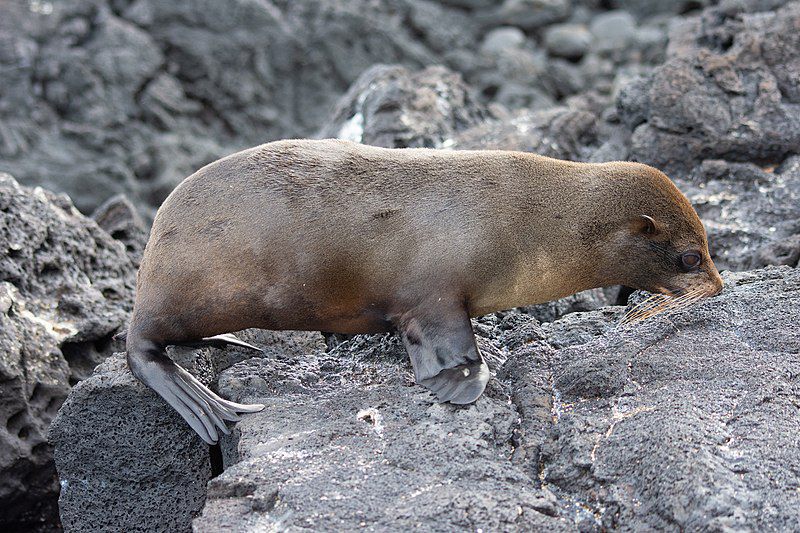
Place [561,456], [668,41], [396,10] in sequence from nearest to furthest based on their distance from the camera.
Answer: [561,456] → [668,41] → [396,10]

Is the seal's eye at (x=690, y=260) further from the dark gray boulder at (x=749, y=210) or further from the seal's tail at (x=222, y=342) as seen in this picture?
the seal's tail at (x=222, y=342)

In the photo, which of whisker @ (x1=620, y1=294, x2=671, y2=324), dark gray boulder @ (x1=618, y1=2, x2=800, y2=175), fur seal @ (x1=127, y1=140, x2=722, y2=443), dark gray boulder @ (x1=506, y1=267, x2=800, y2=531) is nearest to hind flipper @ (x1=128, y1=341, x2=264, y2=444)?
fur seal @ (x1=127, y1=140, x2=722, y2=443)

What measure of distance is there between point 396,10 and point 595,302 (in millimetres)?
9059

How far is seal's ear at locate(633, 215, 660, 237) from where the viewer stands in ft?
18.4

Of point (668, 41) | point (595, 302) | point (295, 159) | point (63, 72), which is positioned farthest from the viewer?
point (63, 72)

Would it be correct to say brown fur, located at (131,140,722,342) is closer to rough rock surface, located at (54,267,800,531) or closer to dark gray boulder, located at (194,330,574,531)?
rough rock surface, located at (54,267,800,531)

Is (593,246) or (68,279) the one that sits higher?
Result: (593,246)

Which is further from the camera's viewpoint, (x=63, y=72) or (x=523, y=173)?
(x=63, y=72)

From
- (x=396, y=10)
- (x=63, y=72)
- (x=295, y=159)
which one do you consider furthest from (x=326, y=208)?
(x=396, y=10)

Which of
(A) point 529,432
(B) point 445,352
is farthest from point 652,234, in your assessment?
(A) point 529,432

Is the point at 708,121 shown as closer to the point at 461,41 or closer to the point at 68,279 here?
the point at 68,279

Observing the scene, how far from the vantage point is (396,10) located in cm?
1465

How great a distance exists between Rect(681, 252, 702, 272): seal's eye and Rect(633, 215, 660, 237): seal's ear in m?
0.20

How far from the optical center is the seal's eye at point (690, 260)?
5.65 m
